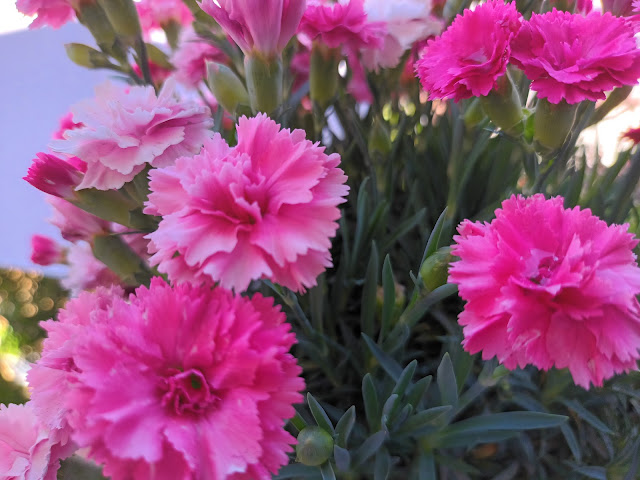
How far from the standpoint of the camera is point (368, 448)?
0.35 m

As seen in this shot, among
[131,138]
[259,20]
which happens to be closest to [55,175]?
[131,138]

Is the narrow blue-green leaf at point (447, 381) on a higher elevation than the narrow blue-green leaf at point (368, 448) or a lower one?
higher

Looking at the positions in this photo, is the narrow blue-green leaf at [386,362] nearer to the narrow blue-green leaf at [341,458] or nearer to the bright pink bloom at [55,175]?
the narrow blue-green leaf at [341,458]

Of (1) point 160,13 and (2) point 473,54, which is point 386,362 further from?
(1) point 160,13

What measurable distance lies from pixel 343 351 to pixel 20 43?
4.09 feet

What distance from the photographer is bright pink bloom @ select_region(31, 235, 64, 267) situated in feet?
1.68

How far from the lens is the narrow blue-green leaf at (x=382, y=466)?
1.13ft

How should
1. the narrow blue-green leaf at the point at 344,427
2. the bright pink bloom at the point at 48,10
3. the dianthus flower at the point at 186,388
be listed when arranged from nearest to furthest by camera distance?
the dianthus flower at the point at 186,388, the narrow blue-green leaf at the point at 344,427, the bright pink bloom at the point at 48,10

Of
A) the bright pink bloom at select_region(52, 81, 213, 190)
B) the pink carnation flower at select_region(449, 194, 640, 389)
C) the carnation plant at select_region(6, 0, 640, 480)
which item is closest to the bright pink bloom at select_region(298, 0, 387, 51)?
the carnation plant at select_region(6, 0, 640, 480)

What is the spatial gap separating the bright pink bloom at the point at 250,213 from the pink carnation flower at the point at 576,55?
14 centimetres

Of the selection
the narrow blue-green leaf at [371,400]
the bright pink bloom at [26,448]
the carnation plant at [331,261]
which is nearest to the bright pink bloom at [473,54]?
the carnation plant at [331,261]

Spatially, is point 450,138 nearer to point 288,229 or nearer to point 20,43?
point 288,229

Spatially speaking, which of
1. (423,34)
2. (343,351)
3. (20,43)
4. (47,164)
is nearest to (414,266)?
(343,351)

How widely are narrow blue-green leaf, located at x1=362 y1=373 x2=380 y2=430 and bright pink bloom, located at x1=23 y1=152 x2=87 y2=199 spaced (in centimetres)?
26
